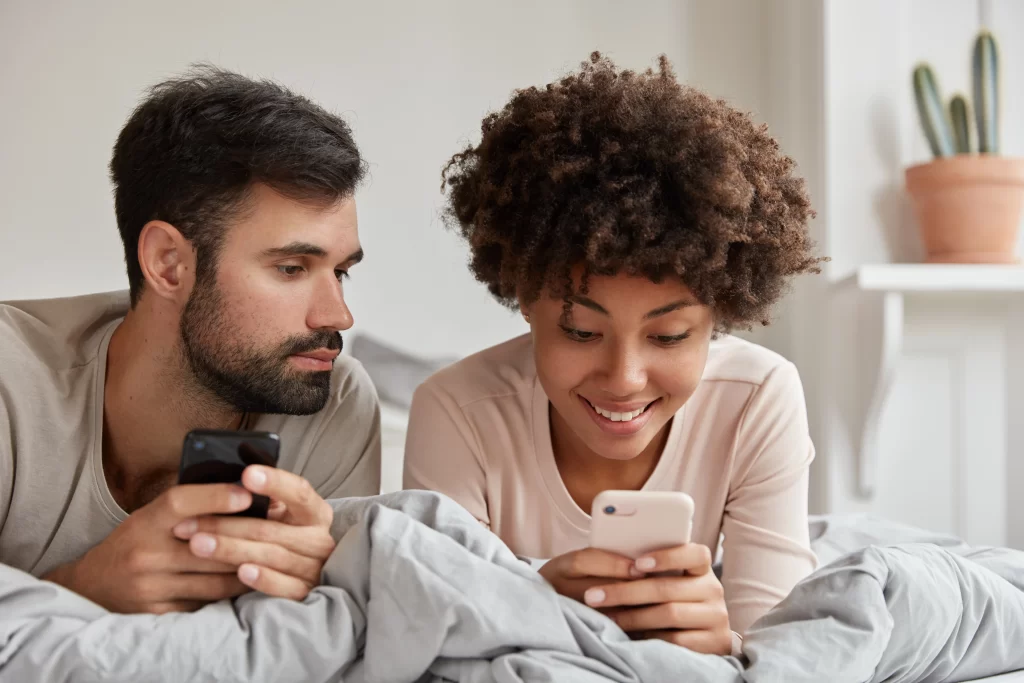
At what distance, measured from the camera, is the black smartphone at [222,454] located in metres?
0.93

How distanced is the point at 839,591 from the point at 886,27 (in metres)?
1.94

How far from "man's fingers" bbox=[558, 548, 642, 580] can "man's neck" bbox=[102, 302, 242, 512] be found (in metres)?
0.67

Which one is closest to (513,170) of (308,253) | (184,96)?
(308,253)

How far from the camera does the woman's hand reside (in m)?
0.97

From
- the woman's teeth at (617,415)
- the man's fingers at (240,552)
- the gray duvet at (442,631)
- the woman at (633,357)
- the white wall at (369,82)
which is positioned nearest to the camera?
the gray duvet at (442,631)

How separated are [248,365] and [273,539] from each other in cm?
44

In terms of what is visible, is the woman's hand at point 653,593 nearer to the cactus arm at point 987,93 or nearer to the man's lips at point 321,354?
the man's lips at point 321,354

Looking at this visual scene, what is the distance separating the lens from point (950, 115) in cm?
234

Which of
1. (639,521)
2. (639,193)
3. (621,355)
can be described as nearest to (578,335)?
(621,355)

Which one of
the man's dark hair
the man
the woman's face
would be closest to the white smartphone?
the woman's face

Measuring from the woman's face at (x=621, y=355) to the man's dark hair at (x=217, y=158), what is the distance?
1.22ft

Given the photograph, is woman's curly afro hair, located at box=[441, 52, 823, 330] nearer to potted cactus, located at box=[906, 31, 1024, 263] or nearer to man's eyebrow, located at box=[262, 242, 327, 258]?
man's eyebrow, located at box=[262, 242, 327, 258]

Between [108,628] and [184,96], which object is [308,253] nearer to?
[184,96]

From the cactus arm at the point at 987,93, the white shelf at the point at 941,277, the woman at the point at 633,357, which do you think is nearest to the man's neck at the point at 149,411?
the woman at the point at 633,357
